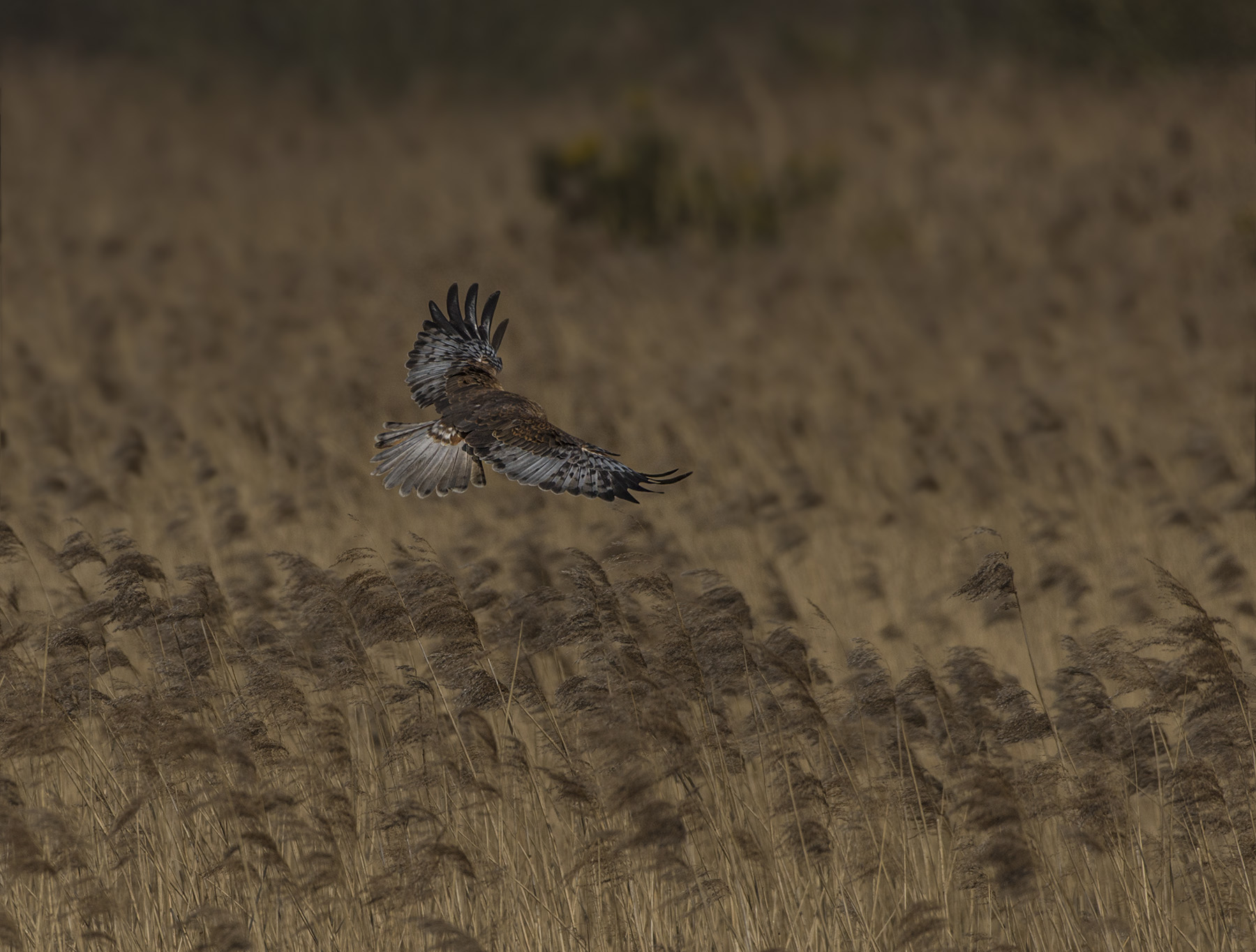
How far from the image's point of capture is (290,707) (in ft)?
15.9

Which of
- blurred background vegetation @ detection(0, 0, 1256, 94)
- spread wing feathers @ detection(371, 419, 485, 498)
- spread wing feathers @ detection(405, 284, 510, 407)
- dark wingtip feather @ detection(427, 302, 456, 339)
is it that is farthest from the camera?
blurred background vegetation @ detection(0, 0, 1256, 94)

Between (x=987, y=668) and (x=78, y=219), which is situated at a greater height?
(x=78, y=219)

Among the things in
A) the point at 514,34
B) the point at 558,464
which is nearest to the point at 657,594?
the point at 558,464

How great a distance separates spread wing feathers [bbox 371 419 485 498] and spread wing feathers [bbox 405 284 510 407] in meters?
0.40

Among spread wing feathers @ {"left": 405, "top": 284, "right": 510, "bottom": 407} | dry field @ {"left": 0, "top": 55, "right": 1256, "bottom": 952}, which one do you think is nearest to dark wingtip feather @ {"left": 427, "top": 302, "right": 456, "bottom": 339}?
spread wing feathers @ {"left": 405, "top": 284, "right": 510, "bottom": 407}

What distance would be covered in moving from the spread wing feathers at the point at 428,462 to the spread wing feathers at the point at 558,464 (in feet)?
2.22

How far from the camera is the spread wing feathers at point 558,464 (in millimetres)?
6008

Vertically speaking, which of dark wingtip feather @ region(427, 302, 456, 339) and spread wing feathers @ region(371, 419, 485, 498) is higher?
dark wingtip feather @ region(427, 302, 456, 339)

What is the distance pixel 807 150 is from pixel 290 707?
21610mm

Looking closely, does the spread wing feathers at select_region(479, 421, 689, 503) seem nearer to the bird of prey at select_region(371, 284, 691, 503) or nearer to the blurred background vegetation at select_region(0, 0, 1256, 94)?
the bird of prey at select_region(371, 284, 691, 503)

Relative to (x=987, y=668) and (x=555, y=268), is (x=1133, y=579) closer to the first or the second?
(x=987, y=668)

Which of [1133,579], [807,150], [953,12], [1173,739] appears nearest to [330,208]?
[807,150]

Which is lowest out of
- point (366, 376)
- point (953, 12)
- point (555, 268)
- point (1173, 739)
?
point (1173, 739)

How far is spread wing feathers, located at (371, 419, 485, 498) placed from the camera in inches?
272
